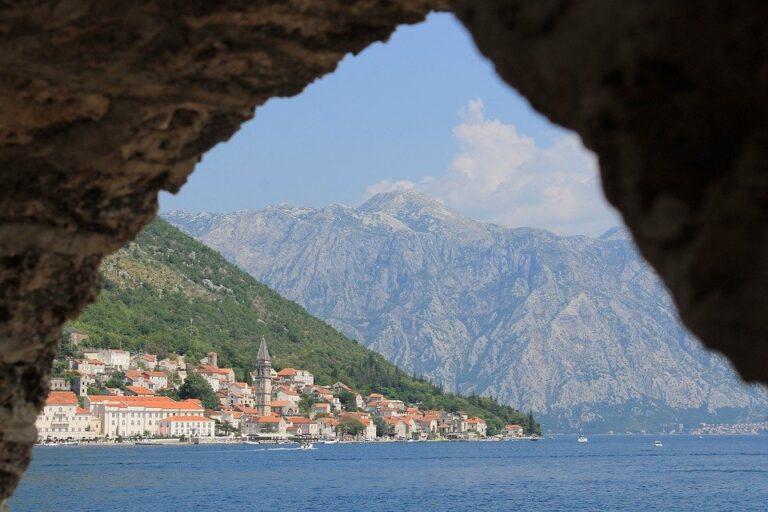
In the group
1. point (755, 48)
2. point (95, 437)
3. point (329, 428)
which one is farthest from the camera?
point (329, 428)

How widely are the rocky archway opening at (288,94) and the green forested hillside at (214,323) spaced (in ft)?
478

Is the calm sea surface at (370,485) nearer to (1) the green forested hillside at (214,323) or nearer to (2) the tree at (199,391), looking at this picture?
(2) the tree at (199,391)

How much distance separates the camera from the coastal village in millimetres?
132625

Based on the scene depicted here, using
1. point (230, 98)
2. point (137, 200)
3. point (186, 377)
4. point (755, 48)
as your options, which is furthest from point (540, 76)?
point (186, 377)

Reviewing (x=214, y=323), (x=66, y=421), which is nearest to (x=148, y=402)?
(x=66, y=421)

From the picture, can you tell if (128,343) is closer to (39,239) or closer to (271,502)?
(271,502)

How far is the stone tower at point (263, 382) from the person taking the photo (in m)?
155

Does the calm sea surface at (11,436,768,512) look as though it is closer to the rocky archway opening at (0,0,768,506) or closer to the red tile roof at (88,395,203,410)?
the red tile roof at (88,395,203,410)

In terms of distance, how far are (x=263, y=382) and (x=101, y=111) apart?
150 metres

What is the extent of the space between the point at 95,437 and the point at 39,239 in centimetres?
13114

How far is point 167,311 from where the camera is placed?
164 m

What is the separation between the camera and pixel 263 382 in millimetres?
154625

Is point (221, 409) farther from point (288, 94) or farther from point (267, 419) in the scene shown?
point (288, 94)

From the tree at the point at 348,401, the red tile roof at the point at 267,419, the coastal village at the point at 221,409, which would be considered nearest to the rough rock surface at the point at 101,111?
the coastal village at the point at 221,409
